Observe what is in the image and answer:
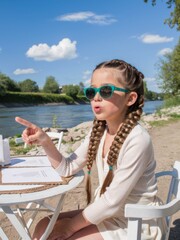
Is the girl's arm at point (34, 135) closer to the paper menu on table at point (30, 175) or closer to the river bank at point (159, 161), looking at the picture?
the paper menu on table at point (30, 175)

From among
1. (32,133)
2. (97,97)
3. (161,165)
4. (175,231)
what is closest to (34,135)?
(32,133)

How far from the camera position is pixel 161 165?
6051 millimetres

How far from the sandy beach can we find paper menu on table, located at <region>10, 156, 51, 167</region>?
3.76 feet

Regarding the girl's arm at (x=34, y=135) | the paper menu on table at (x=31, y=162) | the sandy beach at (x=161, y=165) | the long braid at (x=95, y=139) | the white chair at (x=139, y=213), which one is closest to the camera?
the white chair at (x=139, y=213)

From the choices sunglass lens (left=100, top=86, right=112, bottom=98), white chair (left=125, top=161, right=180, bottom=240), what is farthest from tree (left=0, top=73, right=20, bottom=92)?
white chair (left=125, top=161, right=180, bottom=240)

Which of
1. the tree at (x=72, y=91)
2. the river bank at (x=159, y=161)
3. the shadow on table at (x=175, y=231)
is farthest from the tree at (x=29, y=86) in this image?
the shadow on table at (x=175, y=231)

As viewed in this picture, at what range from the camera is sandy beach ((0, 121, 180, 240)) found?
3.49 m

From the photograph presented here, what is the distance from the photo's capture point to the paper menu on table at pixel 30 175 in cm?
202

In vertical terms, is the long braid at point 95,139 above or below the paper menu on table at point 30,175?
above

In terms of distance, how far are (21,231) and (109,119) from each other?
2.59ft

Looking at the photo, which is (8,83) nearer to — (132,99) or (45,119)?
(45,119)

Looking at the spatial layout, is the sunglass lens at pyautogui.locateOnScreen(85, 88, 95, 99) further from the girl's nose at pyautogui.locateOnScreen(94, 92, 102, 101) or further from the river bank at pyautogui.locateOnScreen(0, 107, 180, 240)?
the river bank at pyautogui.locateOnScreen(0, 107, 180, 240)

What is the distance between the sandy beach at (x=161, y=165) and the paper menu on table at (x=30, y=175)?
1404mm

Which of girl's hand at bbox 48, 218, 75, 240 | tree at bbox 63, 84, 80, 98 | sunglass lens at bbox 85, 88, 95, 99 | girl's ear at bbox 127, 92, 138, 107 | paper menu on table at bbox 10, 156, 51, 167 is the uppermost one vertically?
sunglass lens at bbox 85, 88, 95, 99
